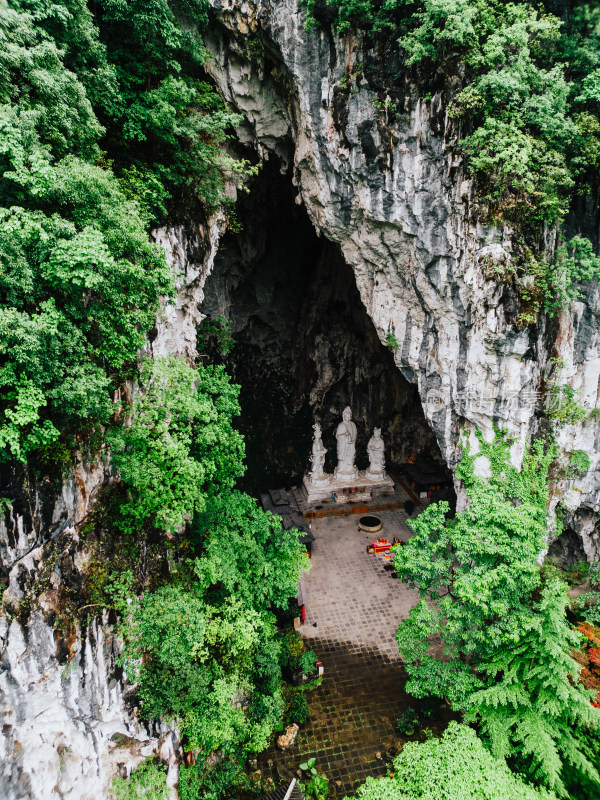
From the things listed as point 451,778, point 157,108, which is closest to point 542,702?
point 451,778

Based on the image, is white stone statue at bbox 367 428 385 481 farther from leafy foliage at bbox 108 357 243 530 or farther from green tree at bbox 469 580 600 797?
leafy foliage at bbox 108 357 243 530

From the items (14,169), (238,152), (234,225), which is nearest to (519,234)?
(234,225)

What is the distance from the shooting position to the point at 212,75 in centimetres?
1416

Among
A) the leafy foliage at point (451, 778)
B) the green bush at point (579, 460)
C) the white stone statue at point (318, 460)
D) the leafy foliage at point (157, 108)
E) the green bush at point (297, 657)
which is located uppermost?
the leafy foliage at point (157, 108)

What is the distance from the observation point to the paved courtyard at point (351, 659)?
12.0 meters

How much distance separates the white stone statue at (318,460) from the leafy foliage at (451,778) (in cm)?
1441

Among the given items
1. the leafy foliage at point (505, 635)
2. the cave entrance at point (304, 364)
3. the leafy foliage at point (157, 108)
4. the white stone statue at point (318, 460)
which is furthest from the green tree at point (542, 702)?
the white stone statue at point (318, 460)

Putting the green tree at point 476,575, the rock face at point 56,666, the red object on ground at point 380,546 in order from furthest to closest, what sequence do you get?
1. the red object on ground at point 380,546
2. the green tree at point 476,575
3. the rock face at point 56,666

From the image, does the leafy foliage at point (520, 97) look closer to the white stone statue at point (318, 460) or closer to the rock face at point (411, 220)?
the rock face at point (411, 220)

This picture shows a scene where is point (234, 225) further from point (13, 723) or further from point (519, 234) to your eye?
point (13, 723)

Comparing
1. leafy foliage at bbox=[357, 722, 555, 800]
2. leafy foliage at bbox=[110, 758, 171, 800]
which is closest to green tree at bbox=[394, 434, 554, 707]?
leafy foliage at bbox=[357, 722, 555, 800]

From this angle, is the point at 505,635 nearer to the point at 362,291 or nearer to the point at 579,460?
the point at 579,460

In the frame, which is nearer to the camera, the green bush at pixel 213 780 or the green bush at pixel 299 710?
the green bush at pixel 213 780

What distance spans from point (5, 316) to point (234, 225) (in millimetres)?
10597
